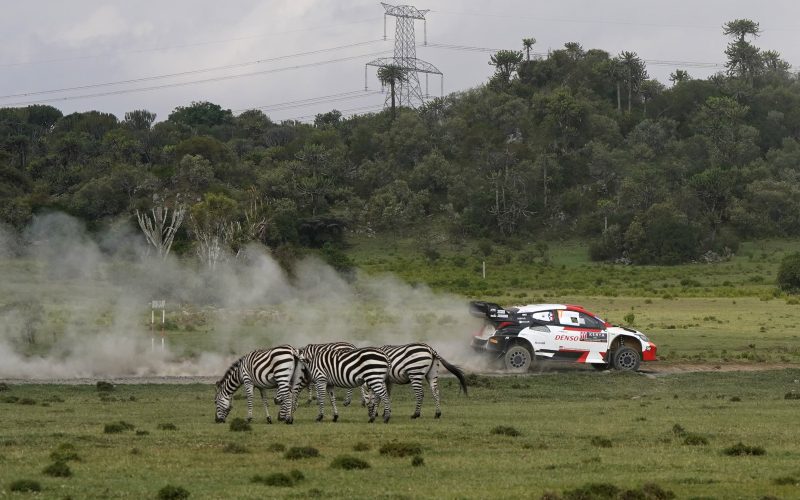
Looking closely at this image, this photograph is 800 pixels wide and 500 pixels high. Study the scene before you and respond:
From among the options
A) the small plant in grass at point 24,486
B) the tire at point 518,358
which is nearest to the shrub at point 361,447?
the small plant in grass at point 24,486

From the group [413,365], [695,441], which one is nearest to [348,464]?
[695,441]

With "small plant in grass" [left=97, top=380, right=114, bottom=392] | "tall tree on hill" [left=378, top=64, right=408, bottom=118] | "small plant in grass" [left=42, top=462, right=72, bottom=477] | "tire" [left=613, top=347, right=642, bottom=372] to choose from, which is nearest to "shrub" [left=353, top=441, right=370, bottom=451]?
"small plant in grass" [left=42, top=462, right=72, bottom=477]

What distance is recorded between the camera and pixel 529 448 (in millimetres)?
24359

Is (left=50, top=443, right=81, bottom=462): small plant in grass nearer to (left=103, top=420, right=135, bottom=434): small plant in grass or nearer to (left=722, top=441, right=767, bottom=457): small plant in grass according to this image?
(left=103, top=420, right=135, bottom=434): small plant in grass

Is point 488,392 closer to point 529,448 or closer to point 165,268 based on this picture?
point 529,448

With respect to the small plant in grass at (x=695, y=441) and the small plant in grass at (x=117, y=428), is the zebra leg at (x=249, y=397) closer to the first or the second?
the small plant in grass at (x=117, y=428)

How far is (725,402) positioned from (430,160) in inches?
4597

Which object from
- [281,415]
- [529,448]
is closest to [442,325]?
[281,415]

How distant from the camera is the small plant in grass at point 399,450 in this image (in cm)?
2283

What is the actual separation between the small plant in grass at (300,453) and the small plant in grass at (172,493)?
14.4 ft

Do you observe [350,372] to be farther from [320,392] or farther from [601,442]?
[601,442]

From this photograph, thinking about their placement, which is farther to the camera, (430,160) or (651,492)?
(430,160)

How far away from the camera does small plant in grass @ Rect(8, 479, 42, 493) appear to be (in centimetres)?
1825

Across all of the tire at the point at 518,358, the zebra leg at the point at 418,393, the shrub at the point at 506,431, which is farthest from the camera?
the tire at the point at 518,358
